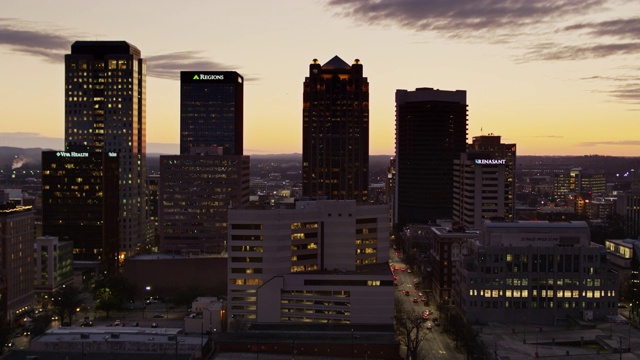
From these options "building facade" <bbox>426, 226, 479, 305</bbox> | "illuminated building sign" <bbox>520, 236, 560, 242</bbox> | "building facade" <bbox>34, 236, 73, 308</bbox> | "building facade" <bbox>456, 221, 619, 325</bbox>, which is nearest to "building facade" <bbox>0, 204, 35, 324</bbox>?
"building facade" <bbox>34, 236, 73, 308</bbox>

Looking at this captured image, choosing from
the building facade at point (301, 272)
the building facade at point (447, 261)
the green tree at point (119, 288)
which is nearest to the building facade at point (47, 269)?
the green tree at point (119, 288)

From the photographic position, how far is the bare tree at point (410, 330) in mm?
101744

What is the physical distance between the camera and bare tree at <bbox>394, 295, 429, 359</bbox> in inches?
4006

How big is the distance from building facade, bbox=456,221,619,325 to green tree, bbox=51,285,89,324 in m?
72.0

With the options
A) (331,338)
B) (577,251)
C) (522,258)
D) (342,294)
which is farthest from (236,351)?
(577,251)

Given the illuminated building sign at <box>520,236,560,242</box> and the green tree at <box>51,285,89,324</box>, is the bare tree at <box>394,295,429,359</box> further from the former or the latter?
the green tree at <box>51,285,89,324</box>

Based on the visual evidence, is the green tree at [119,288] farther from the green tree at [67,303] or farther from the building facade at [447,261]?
the building facade at [447,261]

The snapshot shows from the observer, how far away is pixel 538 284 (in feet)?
402

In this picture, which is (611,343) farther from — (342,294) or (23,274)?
(23,274)

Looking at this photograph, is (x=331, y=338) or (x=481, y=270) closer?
(x=331, y=338)

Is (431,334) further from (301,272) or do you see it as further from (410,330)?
(301,272)

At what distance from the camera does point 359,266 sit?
131625 millimetres

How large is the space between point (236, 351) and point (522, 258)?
2086 inches

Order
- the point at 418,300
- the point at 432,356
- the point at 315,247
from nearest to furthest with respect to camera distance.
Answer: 1. the point at 432,356
2. the point at 315,247
3. the point at 418,300
